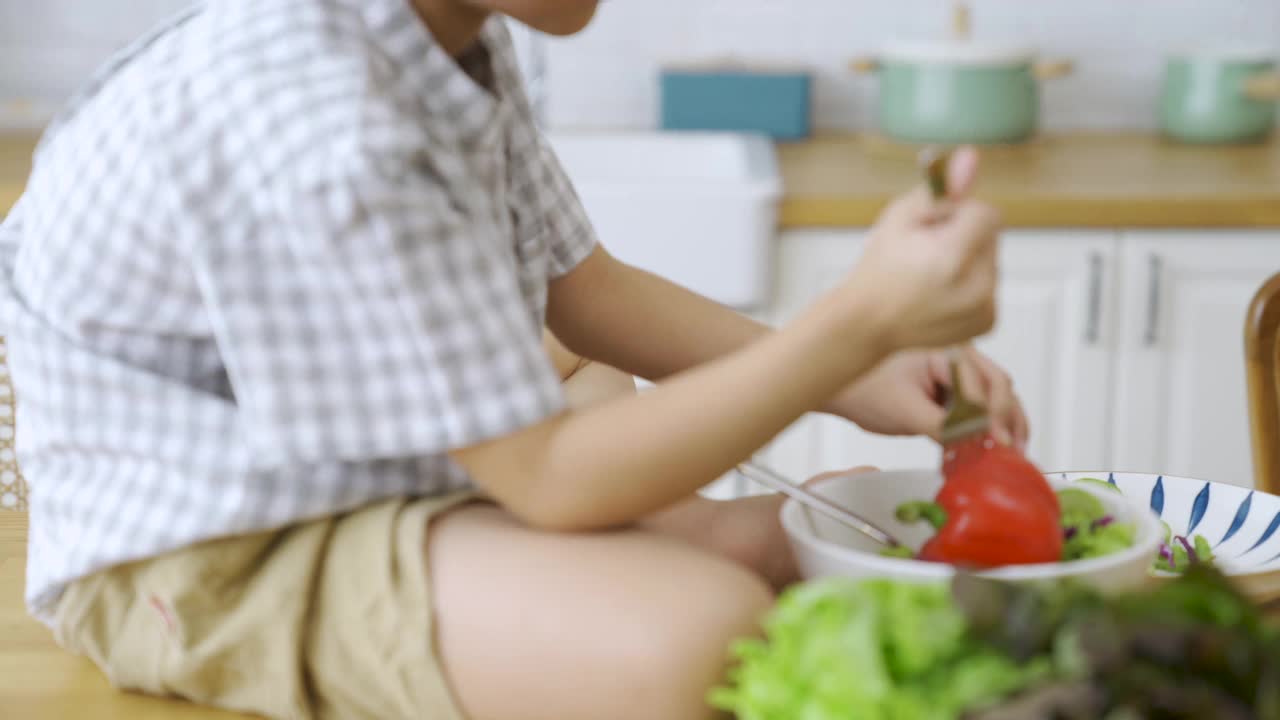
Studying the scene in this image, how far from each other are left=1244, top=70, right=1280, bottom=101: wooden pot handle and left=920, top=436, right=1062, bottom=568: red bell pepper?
1.58 metres

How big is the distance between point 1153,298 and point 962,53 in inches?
17.8

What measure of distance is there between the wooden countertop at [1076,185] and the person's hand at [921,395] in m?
0.87

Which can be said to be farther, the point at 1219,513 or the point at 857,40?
the point at 857,40

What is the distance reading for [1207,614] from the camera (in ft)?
1.84

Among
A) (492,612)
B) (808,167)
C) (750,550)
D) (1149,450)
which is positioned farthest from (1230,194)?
(492,612)

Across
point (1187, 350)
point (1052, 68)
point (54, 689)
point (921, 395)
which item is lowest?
point (1187, 350)

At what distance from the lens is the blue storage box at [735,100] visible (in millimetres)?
2307

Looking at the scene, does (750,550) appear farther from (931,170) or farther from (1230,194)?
(1230,194)

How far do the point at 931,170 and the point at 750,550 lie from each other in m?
0.33

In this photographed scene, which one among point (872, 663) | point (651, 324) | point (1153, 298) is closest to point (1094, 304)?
point (1153, 298)

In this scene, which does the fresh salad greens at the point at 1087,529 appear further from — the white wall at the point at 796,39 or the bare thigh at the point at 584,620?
the white wall at the point at 796,39

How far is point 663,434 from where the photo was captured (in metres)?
0.77

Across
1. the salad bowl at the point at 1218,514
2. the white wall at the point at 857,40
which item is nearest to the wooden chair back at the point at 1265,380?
the salad bowl at the point at 1218,514

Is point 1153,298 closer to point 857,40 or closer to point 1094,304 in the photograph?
point 1094,304
